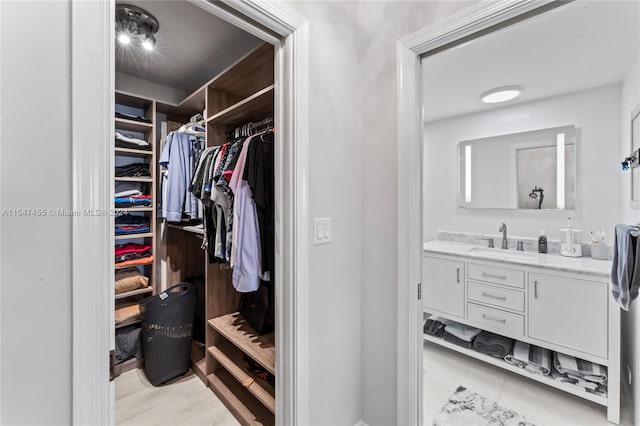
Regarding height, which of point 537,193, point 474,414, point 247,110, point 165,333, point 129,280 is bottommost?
point 474,414

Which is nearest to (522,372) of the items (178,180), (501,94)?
(501,94)

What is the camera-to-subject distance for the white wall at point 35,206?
0.56 metres

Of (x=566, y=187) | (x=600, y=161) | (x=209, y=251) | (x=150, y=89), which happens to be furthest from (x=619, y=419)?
(x=150, y=89)

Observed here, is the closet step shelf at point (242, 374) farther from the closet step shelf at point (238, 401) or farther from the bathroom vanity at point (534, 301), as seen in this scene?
the bathroom vanity at point (534, 301)

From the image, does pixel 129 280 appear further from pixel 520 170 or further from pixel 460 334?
pixel 520 170

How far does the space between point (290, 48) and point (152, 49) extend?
150 centimetres

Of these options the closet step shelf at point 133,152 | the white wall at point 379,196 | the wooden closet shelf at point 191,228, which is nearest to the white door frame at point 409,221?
the white wall at point 379,196

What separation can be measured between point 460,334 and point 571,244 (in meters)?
1.15

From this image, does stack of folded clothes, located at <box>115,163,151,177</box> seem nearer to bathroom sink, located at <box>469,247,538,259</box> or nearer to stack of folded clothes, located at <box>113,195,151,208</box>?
stack of folded clothes, located at <box>113,195,151,208</box>

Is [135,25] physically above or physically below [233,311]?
above

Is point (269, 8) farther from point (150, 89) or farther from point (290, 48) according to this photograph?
point (150, 89)

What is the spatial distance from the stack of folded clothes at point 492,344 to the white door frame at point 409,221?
4.23ft

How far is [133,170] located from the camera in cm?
242

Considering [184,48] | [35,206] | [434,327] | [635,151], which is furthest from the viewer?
[434,327]
